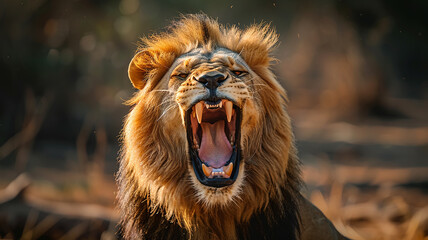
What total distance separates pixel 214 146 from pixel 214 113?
220 millimetres

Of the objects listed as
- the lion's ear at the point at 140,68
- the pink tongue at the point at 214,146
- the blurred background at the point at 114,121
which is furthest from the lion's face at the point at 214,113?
the blurred background at the point at 114,121

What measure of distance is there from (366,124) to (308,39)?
10.1m

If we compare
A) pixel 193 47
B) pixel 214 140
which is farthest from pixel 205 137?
pixel 193 47

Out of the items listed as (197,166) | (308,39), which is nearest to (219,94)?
(197,166)

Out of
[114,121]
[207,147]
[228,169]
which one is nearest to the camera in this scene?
[228,169]

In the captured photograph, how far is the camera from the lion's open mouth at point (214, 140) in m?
2.85

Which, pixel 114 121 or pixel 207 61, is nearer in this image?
pixel 207 61

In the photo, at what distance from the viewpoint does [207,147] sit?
304 centimetres

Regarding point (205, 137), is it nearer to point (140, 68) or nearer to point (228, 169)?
point (228, 169)

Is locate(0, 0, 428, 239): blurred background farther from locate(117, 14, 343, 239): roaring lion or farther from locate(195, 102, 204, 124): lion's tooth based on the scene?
locate(195, 102, 204, 124): lion's tooth

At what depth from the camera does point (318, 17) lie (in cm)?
1523

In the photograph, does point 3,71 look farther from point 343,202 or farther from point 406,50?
point 406,50

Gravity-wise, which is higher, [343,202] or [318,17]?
[318,17]

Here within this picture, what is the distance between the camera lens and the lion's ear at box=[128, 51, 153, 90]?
3.15m
